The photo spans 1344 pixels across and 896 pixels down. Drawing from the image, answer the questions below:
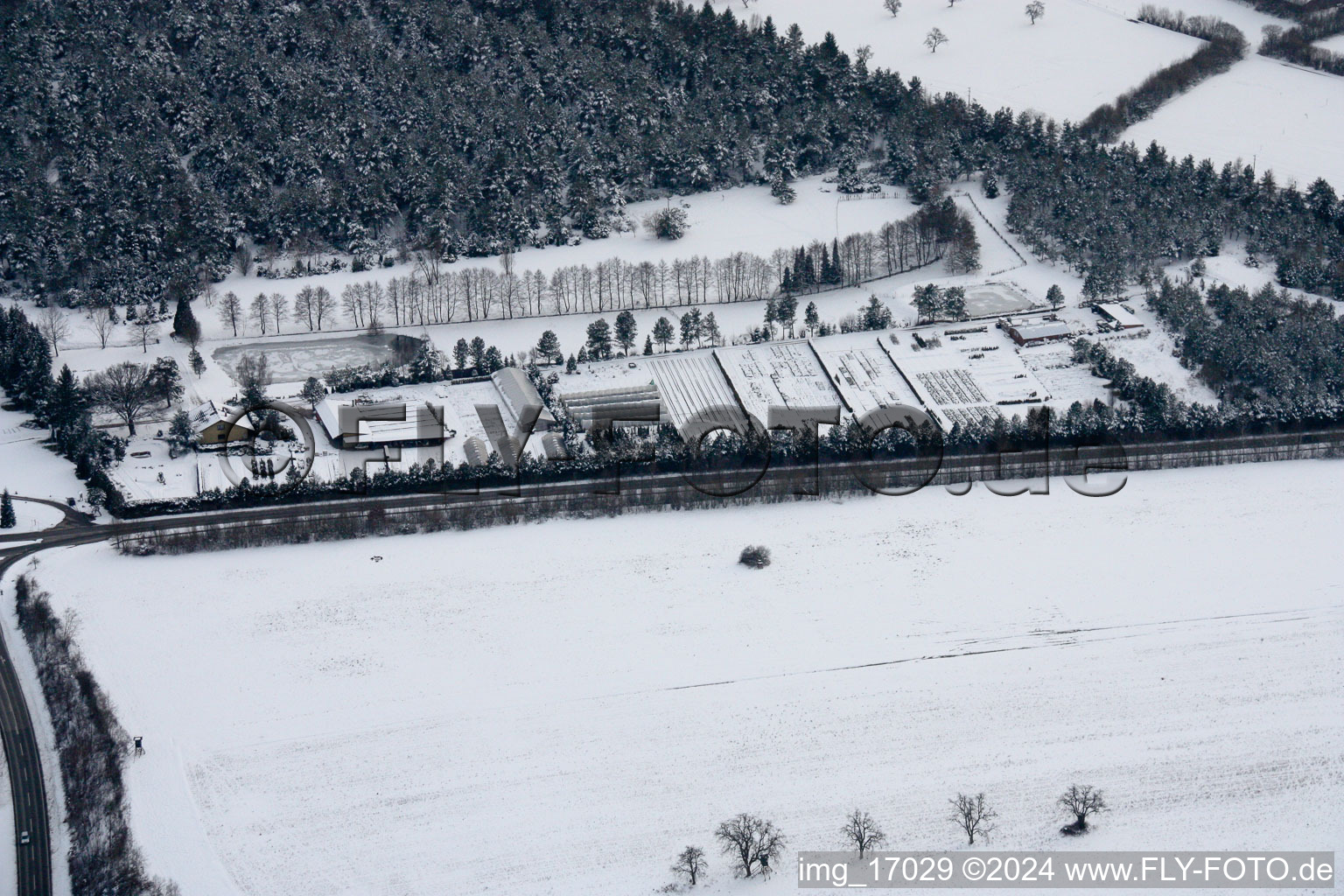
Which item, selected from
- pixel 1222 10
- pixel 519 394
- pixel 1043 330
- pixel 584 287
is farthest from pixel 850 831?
pixel 1222 10

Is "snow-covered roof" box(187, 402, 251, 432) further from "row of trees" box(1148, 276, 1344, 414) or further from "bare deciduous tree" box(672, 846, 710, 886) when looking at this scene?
"row of trees" box(1148, 276, 1344, 414)

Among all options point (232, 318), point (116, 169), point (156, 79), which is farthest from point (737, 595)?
point (156, 79)

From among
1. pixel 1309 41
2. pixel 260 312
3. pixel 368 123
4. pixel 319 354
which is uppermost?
pixel 1309 41

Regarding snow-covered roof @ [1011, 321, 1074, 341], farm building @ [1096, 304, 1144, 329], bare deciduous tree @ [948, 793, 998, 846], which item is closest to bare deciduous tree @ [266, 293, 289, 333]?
snow-covered roof @ [1011, 321, 1074, 341]

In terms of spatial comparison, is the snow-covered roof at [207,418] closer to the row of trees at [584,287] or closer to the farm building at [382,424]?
the farm building at [382,424]

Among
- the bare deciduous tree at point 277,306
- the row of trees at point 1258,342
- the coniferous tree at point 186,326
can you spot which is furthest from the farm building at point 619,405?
the row of trees at point 1258,342

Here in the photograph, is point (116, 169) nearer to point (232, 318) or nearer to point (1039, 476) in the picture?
point (232, 318)

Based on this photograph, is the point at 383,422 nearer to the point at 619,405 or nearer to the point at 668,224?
the point at 619,405
